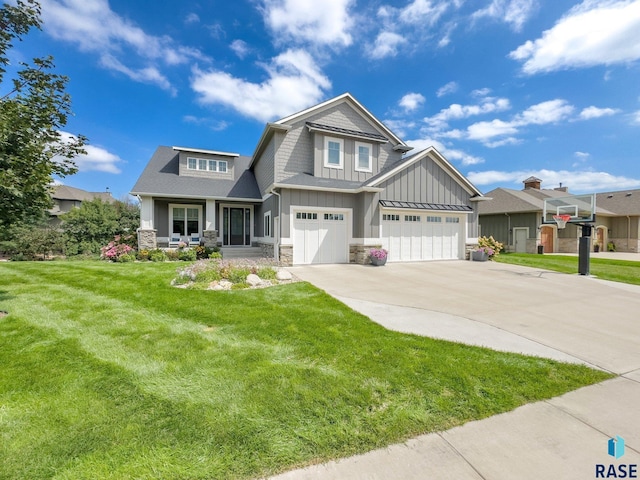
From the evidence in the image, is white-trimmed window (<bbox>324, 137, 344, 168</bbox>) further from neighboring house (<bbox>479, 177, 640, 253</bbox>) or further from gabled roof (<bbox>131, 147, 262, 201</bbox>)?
neighboring house (<bbox>479, 177, 640, 253</bbox>)

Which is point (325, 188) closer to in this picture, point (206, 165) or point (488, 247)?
point (206, 165)

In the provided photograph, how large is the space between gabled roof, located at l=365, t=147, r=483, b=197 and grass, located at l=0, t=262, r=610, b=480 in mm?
8774

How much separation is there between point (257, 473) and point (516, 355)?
3595 mm

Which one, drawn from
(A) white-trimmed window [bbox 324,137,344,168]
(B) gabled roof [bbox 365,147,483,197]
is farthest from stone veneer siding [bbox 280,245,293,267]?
(A) white-trimmed window [bbox 324,137,344,168]

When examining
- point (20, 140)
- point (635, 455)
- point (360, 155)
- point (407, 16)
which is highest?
point (407, 16)

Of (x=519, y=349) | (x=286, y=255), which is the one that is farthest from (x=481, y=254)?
(x=519, y=349)

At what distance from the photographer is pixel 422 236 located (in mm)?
13875

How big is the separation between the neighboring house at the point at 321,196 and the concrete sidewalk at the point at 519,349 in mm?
3077

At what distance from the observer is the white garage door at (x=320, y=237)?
11.8 m

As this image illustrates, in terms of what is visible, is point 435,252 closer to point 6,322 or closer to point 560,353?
point 560,353

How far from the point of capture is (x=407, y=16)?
10.1 m

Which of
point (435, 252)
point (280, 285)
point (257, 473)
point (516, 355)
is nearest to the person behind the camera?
point (257, 473)

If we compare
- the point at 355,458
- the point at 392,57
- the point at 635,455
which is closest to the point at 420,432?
→ the point at 355,458

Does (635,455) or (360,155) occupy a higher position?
(360,155)
